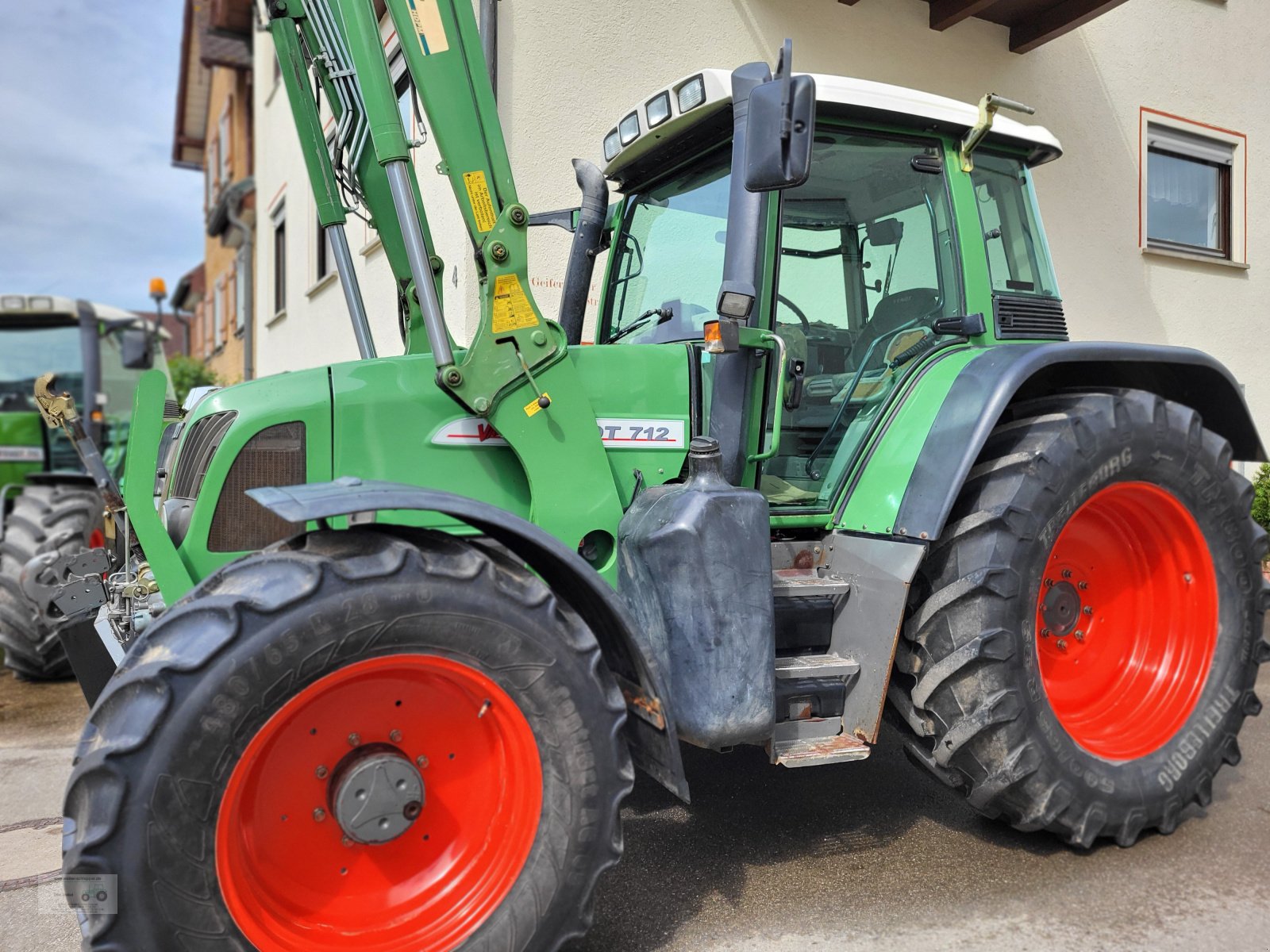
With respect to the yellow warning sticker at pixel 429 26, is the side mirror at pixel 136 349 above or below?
below

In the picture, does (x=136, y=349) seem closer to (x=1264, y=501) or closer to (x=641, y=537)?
(x=641, y=537)

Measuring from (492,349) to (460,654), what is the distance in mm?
841

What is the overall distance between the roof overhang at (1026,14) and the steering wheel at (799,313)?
4.52 m

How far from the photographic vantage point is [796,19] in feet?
21.4

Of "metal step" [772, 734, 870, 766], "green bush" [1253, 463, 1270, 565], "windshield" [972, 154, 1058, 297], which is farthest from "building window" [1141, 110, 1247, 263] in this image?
"metal step" [772, 734, 870, 766]

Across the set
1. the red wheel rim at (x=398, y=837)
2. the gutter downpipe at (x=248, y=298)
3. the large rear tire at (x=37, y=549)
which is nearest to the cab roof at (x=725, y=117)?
the red wheel rim at (x=398, y=837)

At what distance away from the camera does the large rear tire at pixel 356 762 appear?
1786mm

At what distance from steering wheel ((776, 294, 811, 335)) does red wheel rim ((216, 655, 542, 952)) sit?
169 centimetres

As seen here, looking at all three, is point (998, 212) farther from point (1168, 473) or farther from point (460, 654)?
point (460, 654)

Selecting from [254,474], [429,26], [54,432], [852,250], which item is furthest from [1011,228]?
[54,432]

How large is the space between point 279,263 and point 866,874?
34.9 feet

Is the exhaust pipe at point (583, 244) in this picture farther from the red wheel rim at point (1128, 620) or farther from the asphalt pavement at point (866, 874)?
the red wheel rim at point (1128, 620)

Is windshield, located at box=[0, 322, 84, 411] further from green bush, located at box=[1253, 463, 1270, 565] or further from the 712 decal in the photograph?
green bush, located at box=[1253, 463, 1270, 565]

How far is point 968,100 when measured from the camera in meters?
7.28
